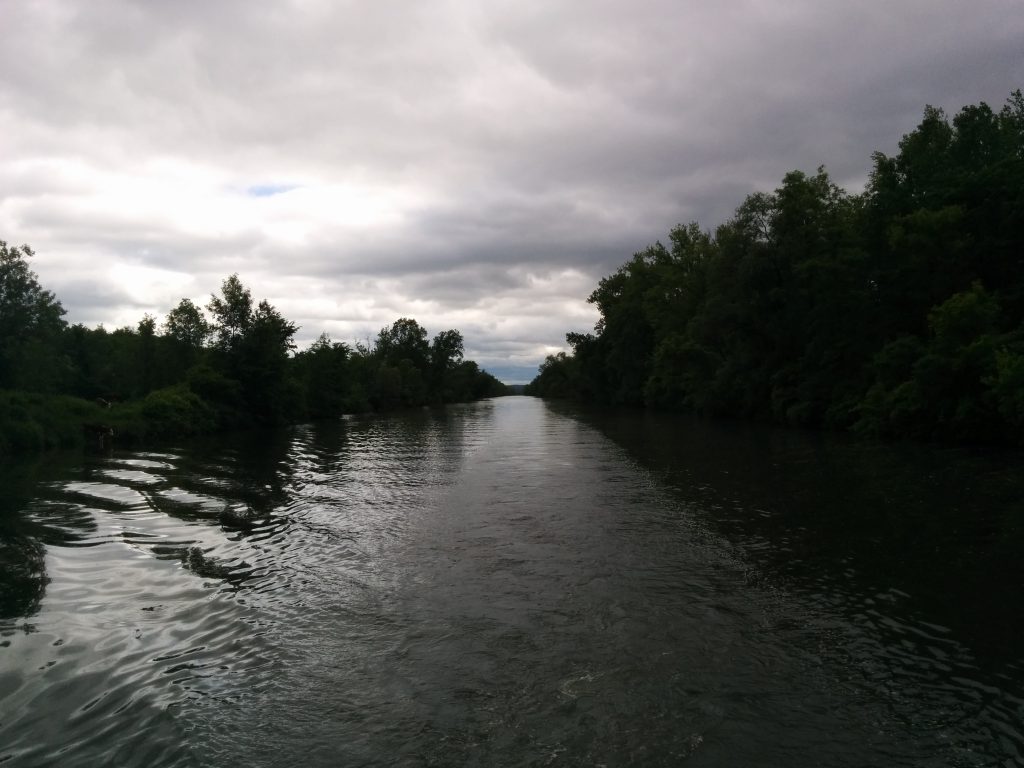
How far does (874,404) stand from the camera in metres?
32.8

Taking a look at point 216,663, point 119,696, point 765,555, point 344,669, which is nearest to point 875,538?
point 765,555

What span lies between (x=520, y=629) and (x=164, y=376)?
6276 cm

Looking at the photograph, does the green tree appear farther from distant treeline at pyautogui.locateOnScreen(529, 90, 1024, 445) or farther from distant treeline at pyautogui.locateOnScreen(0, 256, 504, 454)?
distant treeline at pyautogui.locateOnScreen(529, 90, 1024, 445)

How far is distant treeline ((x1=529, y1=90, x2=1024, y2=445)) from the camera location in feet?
89.5

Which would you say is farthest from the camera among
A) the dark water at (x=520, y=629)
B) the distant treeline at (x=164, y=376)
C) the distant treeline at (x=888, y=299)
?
the distant treeline at (x=164, y=376)

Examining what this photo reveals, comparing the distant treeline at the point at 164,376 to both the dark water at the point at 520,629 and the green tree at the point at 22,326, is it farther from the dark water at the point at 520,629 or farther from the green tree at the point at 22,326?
the dark water at the point at 520,629

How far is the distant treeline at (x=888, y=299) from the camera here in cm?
2728

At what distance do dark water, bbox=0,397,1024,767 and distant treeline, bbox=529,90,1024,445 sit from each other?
1121 cm

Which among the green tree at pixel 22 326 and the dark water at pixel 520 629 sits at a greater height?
the green tree at pixel 22 326

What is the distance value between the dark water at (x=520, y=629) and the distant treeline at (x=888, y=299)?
11214 millimetres

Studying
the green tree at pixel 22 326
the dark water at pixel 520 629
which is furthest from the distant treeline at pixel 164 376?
the dark water at pixel 520 629

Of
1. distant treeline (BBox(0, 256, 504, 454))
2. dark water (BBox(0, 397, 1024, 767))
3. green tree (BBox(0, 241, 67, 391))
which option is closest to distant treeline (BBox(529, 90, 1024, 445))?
dark water (BBox(0, 397, 1024, 767))

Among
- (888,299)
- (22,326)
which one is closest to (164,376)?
(22,326)

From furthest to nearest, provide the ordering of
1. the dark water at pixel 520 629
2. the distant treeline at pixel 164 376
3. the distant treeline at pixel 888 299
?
the distant treeline at pixel 164 376
the distant treeline at pixel 888 299
the dark water at pixel 520 629
